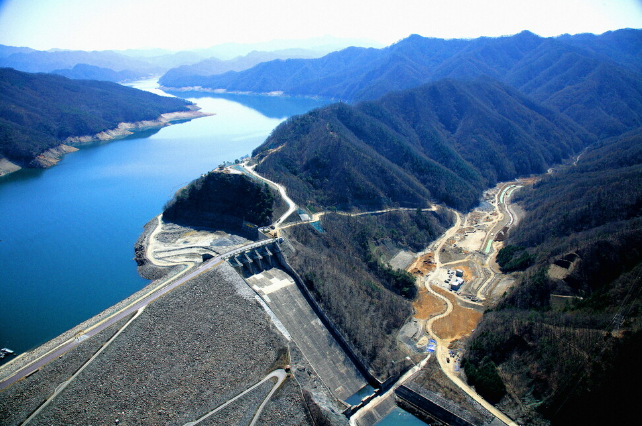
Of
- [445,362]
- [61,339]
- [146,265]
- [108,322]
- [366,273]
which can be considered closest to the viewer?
[61,339]

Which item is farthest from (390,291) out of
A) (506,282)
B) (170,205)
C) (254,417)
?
(170,205)

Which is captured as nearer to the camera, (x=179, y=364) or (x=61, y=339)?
(x=179, y=364)

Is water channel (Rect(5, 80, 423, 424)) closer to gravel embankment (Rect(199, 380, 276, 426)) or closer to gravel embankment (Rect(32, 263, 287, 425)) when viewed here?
gravel embankment (Rect(199, 380, 276, 426))

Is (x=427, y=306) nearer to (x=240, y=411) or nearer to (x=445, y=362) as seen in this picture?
(x=445, y=362)

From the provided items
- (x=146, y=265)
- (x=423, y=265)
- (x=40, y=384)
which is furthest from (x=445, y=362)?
(x=146, y=265)

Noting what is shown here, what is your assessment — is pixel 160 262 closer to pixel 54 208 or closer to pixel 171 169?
pixel 54 208

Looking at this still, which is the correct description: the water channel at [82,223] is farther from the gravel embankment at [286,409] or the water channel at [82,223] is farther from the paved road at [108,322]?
the paved road at [108,322]

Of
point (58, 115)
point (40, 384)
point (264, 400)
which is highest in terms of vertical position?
point (58, 115)
